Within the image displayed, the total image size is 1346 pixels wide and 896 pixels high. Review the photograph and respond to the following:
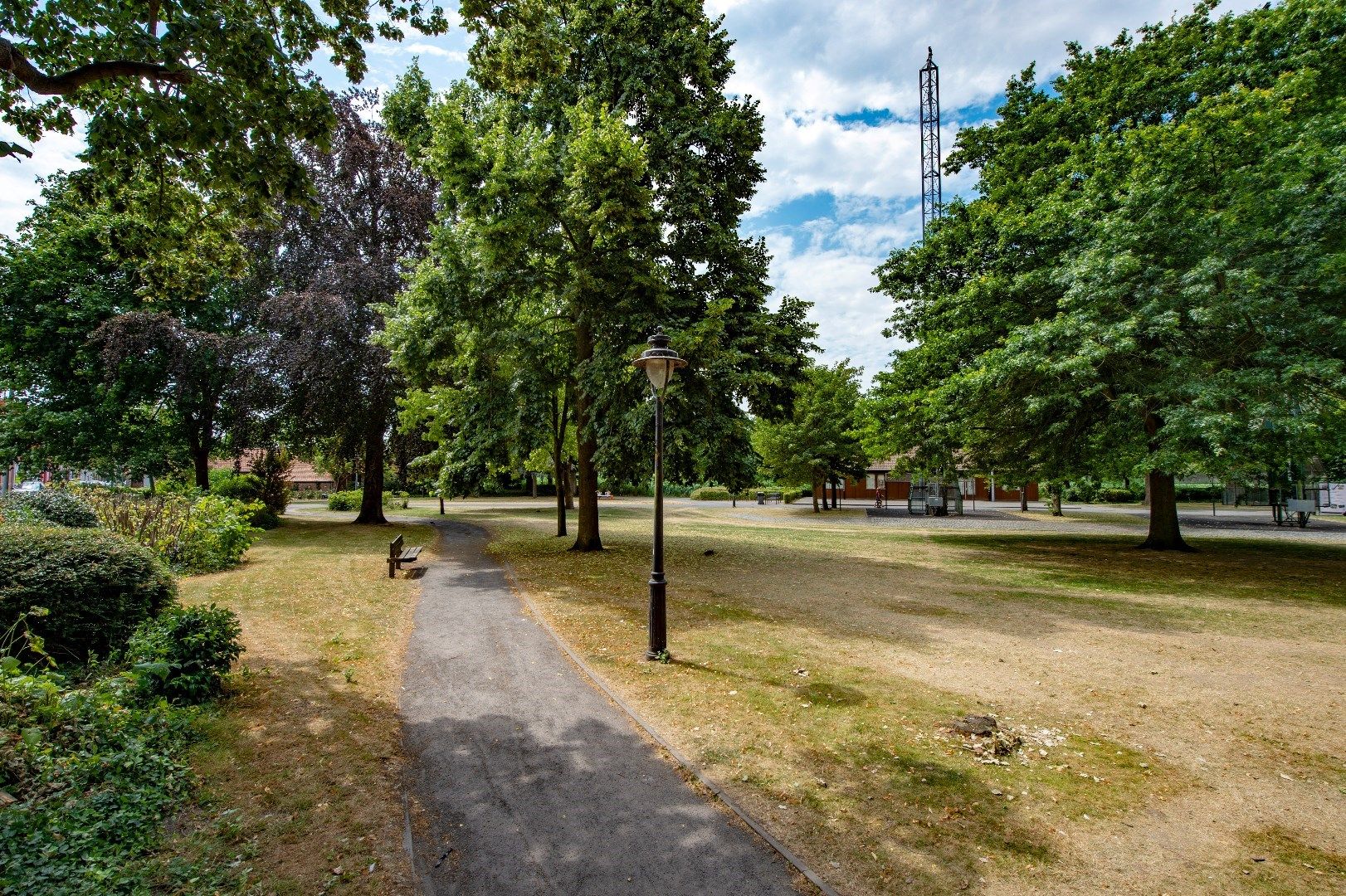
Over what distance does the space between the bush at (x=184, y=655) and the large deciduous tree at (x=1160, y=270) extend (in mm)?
15217

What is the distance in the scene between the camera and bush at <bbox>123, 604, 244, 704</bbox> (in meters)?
5.14

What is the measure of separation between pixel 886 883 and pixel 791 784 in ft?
3.58

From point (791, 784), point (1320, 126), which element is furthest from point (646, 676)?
point (1320, 126)

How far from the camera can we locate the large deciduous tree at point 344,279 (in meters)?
19.7

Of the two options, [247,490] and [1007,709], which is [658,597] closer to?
[1007,709]

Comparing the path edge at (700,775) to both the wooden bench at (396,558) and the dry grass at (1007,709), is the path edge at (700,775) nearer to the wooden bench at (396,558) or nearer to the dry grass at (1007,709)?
the dry grass at (1007,709)

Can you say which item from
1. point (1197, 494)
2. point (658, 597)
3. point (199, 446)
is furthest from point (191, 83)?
point (1197, 494)

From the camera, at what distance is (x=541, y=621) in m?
9.10

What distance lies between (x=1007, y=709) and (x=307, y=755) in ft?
21.3

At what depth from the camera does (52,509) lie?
10.7 m

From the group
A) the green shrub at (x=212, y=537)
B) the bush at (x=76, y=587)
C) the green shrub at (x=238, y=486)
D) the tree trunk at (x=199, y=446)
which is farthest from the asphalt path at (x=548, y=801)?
the tree trunk at (x=199, y=446)

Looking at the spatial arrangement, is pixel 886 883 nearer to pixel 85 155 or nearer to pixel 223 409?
pixel 85 155

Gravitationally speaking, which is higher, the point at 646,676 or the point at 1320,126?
the point at 1320,126

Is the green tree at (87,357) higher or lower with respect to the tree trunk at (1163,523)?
higher
